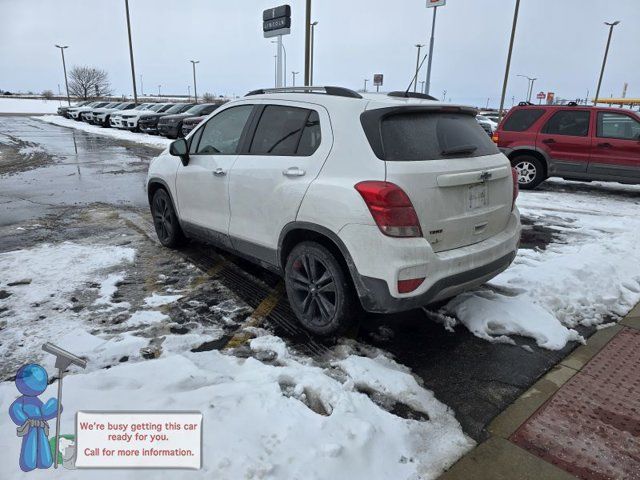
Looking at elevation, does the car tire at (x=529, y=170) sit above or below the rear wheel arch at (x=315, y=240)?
below

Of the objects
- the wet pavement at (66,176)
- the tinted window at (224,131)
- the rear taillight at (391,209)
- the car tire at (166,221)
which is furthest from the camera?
the wet pavement at (66,176)

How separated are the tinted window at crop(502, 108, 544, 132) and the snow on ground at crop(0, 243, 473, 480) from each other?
8638mm

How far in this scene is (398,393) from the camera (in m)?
2.77

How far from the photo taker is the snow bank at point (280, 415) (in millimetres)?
2125

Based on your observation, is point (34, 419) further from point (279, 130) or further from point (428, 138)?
point (428, 138)

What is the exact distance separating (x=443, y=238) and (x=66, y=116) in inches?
1867

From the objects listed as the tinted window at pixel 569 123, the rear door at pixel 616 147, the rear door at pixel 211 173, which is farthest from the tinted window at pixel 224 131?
the rear door at pixel 616 147

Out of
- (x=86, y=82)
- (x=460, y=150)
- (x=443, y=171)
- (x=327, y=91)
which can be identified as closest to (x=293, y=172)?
(x=327, y=91)

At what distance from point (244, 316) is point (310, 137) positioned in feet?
5.16

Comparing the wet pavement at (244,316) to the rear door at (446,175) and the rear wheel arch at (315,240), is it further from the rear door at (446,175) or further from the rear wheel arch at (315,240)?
the rear door at (446,175)

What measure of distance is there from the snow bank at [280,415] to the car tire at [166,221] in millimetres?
2538

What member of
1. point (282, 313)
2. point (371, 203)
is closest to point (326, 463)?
point (371, 203)

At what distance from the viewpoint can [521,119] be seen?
10.2 metres

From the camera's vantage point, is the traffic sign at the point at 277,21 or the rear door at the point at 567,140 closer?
the rear door at the point at 567,140
